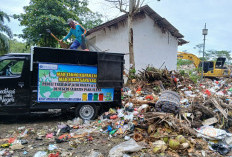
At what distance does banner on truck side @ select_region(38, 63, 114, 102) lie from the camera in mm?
4883

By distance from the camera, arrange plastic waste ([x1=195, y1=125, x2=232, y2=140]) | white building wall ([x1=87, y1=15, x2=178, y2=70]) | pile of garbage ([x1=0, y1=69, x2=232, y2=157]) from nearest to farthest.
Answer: pile of garbage ([x1=0, y1=69, x2=232, y2=157]) < plastic waste ([x1=195, y1=125, x2=232, y2=140]) < white building wall ([x1=87, y1=15, x2=178, y2=70])

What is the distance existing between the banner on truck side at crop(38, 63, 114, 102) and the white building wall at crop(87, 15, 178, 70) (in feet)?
19.6

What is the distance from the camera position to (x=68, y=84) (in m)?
5.07

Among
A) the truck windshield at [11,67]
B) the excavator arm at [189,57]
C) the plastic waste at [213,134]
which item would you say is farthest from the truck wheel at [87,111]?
the excavator arm at [189,57]

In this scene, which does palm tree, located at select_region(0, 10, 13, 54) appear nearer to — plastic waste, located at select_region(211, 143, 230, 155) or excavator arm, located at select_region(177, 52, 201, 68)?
excavator arm, located at select_region(177, 52, 201, 68)

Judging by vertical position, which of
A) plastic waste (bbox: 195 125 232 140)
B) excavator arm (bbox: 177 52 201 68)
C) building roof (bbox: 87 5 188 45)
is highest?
building roof (bbox: 87 5 188 45)

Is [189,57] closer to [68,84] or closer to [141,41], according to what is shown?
[141,41]

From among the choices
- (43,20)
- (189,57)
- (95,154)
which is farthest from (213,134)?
(189,57)

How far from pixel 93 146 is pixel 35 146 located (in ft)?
4.02

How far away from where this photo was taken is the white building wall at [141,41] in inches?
442

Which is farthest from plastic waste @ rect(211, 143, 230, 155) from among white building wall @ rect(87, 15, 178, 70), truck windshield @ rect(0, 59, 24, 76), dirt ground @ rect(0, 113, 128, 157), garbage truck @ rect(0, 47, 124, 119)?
white building wall @ rect(87, 15, 178, 70)

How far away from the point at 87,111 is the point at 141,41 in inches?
289

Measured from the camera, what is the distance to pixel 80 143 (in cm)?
391

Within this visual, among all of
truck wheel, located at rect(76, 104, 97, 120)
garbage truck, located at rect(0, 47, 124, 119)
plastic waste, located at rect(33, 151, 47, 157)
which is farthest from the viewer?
truck wheel, located at rect(76, 104, 97, 120)
